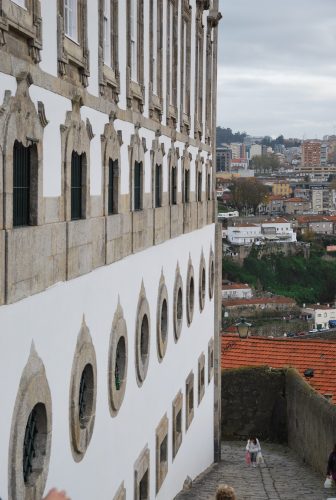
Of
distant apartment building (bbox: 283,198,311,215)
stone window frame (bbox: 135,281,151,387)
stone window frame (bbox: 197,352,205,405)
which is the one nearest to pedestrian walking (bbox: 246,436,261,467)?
stone window frame (bbox: 197,352,205,405)

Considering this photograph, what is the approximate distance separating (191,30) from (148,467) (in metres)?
7.05

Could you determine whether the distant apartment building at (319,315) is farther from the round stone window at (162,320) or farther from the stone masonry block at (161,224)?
the stone masonry block at (161,224)

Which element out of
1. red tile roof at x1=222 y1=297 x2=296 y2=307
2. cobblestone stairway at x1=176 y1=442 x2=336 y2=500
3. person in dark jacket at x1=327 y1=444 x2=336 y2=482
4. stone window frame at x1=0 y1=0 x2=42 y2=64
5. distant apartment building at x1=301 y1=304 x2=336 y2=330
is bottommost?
distant apartment building at x1=301 y1=304 x2=336 y2=330

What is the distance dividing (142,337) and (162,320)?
1.46 metres

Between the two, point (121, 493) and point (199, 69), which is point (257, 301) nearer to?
point (199, 69)

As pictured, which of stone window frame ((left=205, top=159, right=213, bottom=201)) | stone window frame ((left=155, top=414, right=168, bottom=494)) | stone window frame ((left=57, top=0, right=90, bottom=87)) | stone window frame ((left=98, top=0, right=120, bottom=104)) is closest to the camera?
stone window frame ((left=57, top=0, right=90, bottom=87))

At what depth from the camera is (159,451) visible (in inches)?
480

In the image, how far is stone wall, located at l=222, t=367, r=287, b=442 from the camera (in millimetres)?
18875

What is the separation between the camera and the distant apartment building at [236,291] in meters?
99.7

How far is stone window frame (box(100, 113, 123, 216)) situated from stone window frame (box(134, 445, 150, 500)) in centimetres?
283

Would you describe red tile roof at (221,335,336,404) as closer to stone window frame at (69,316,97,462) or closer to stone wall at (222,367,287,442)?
stone wall at (222,367,287,442)

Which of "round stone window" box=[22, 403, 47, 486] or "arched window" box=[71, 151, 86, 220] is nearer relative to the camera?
"round stone window" box=[22, 403, 47, 486]

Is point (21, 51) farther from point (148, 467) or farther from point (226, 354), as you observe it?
point (226, 354)

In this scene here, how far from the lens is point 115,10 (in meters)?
9.23
